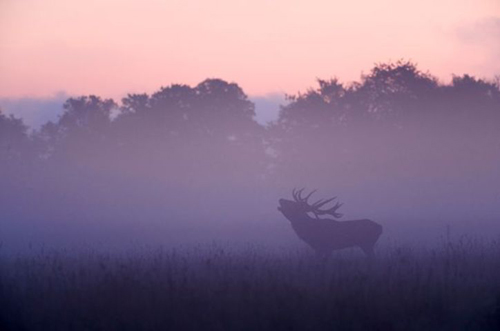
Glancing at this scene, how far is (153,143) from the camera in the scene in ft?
178

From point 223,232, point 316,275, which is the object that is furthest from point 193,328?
point 223,232

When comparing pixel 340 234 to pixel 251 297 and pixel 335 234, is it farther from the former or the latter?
pixel 251 297

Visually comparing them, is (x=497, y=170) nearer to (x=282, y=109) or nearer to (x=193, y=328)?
(x=282, y=109)

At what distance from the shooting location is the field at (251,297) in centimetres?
965

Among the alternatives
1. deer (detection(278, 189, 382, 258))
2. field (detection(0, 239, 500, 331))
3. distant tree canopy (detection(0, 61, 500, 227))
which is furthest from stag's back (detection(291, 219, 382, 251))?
distant tree canopy (detection(0, 61, 500, 227))

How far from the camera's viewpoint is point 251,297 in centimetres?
1034

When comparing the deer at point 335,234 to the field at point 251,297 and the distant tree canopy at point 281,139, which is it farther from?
the distant tree canopy at point 281,139

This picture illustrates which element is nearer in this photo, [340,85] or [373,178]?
[373,178]

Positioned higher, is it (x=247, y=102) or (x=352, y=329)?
(x=247, y=102)

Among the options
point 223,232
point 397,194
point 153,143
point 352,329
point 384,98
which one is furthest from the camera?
point 153,143

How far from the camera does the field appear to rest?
31.7 feet

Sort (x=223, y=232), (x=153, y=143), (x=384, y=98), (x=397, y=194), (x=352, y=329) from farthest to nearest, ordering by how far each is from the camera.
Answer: (x=153, y=143) < (x=384, y=98) < (x=397, y=194) < (x=223, y=232) < (x=352, y=329)

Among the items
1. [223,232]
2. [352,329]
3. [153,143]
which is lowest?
[352,329]

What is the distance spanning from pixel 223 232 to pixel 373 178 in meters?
19.2
